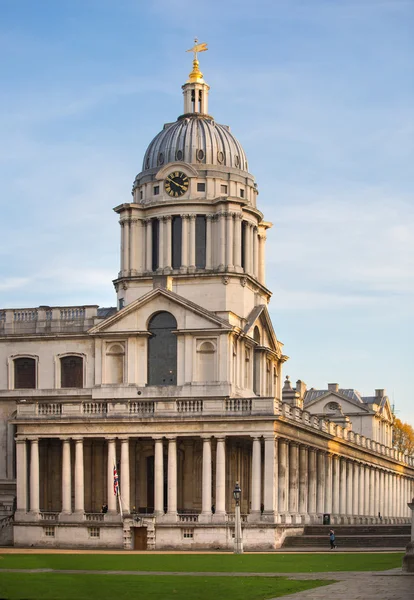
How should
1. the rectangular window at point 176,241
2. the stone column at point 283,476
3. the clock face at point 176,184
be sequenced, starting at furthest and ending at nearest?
the clock face at point 176,184, the rectangular window at point 176,241, the stone column at point 283,476

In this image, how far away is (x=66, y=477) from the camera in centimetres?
8594

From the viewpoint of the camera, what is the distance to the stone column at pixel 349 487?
368 ft

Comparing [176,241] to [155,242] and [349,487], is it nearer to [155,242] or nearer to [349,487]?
[155,242]

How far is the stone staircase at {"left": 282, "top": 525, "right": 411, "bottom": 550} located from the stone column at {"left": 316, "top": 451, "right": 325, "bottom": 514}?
10.2 metres

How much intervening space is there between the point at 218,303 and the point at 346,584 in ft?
185

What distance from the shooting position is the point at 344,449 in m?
111

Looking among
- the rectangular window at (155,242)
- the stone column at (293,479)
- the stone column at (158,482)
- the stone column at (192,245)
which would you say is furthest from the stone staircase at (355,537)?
the rectangular window at (155,242)

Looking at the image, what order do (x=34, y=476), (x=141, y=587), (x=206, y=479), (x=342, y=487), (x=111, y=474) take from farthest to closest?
(x=342, y=487) → (x=34, y=476) → (x=111, y=474) → (x=206, y=479) → (x=141, y=587)

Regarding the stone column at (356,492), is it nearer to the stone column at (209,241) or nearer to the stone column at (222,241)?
the stone column at (222,241)

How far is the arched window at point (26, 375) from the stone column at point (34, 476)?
1270 centimetres

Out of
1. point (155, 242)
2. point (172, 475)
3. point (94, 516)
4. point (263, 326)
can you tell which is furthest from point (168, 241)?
point (94, 516)

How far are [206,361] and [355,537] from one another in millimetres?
18604

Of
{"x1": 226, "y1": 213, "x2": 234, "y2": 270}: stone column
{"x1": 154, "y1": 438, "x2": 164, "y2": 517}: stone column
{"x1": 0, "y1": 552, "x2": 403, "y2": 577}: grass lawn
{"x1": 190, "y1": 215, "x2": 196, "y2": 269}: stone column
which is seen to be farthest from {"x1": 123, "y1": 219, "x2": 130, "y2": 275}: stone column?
{"x1": 0, "y1": 552, "x2": 403, "y2": 577}: grass lawn

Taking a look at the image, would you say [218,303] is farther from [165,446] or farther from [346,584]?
[346,584]
